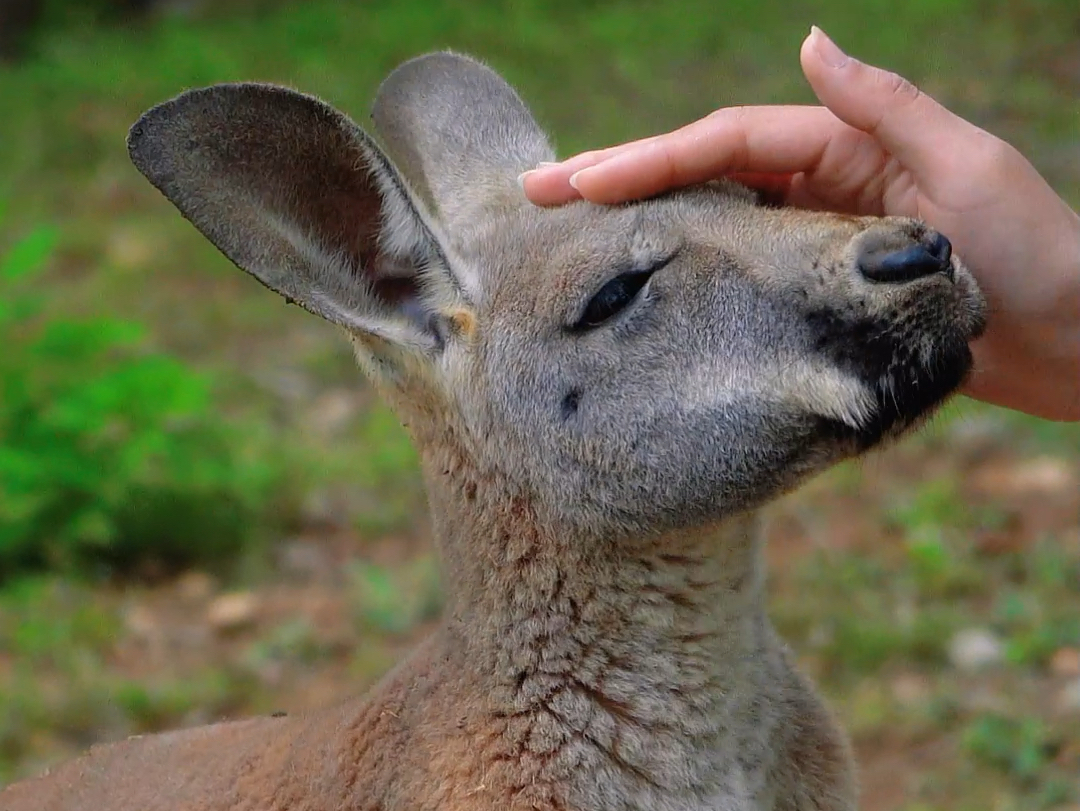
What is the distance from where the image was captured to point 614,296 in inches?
101

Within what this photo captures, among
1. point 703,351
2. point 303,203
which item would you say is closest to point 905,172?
point 703,351

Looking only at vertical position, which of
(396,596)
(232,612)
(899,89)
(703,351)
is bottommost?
(232,612)

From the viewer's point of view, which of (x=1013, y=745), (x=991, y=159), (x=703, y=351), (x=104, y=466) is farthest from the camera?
(x=104, y=466)

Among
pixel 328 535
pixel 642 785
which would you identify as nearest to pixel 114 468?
pixel 328 535

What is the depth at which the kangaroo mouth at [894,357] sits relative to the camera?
237 centimetres

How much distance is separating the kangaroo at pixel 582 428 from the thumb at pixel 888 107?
10.7 inches

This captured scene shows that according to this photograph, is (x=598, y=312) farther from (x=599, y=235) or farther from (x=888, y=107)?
(x=888, y=107)

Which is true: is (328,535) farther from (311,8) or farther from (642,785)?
(311,8)

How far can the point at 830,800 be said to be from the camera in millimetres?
2686

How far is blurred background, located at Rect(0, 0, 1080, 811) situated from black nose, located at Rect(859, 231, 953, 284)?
544 millimetres

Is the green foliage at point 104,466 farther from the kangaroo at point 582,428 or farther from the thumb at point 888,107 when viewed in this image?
the thumb at point 888,107

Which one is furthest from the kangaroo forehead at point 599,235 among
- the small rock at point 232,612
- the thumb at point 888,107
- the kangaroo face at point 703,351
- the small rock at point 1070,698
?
the small rock at point 232,612

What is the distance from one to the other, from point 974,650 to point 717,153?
2.24 meters

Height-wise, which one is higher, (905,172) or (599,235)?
(905,172)
